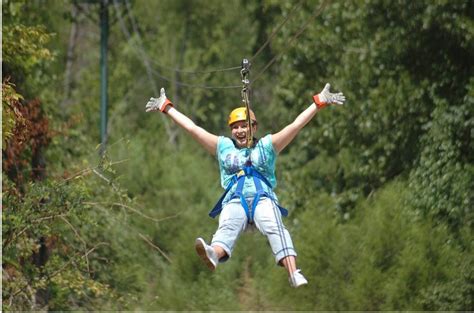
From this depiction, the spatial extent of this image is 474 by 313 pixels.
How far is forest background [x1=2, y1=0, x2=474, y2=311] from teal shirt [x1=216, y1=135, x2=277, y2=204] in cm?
271

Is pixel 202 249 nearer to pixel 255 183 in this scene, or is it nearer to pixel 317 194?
pixel 255 183

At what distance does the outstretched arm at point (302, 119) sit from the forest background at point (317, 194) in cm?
300

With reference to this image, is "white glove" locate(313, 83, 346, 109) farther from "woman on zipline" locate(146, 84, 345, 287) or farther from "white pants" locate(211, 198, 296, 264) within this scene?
"white pants" locate(211, 198, 296, 264)

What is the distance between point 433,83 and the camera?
2141 cm

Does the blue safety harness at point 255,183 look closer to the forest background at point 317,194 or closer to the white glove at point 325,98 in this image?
the white glove at point 325,98

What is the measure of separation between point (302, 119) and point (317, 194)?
13.9 meters

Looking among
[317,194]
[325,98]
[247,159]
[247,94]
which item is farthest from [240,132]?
[317,194]

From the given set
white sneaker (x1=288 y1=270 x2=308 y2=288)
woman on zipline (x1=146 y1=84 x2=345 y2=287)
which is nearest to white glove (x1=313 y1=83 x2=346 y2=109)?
woman on zipline (x1=146 y1=84 x2=345 y2=287)

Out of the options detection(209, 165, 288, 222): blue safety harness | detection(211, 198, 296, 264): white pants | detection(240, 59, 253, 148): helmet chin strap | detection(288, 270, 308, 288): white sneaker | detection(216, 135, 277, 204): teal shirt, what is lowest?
detection(288, 270, 308, 288): white sneaker

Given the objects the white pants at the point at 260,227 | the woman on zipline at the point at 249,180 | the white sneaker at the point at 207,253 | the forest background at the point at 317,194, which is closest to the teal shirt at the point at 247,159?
the woman on zipline at the point at 249,180

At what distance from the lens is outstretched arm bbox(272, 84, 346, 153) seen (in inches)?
463

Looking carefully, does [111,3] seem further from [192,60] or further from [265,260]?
[265,260]

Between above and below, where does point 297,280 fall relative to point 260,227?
below

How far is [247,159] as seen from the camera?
11852 millimetres
